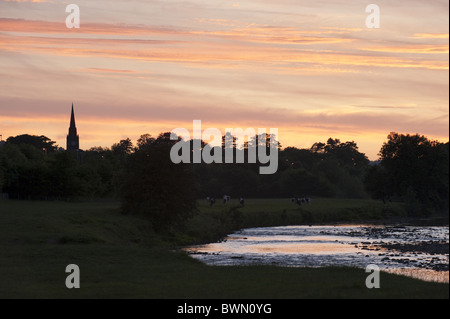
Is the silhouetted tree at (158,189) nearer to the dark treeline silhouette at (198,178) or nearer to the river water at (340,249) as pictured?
the dark treeline silhouette at (198,178)

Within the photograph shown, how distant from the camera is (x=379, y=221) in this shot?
99188 mm

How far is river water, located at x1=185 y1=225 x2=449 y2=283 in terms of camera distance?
43.8 meters

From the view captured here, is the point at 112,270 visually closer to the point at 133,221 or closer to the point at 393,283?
the point at 393,283

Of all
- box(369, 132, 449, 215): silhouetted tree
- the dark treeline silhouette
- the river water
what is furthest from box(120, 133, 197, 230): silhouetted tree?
box(369, 132, 449, 215): silhouetted tree

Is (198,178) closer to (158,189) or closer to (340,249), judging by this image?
(158,189)

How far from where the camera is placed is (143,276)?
31234 mm

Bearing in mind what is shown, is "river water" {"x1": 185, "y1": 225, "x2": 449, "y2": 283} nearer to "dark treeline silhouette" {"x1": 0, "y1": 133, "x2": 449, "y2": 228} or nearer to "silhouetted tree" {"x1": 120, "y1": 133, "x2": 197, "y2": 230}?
"silhouetted tree" {"x1": 120, "y1": 133, "x2": 197, "y2": 230}

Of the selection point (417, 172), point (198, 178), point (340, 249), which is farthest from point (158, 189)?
point (417, 172)

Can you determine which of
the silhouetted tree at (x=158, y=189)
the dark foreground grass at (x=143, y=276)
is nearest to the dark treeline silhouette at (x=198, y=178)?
the silhouetted tree at (x=158, y=189)

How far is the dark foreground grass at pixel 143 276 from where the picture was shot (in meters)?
25.5

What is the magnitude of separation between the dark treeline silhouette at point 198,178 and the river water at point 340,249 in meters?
8.72

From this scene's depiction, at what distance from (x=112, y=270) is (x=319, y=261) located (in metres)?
17.7

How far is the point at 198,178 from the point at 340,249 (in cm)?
2509
